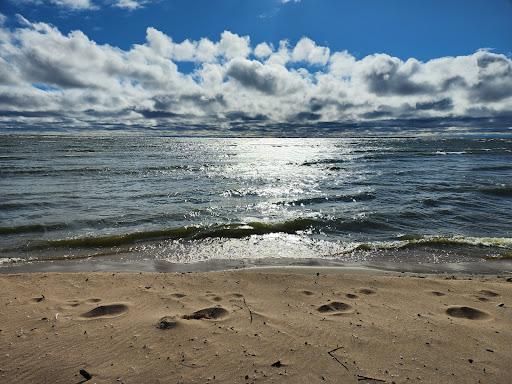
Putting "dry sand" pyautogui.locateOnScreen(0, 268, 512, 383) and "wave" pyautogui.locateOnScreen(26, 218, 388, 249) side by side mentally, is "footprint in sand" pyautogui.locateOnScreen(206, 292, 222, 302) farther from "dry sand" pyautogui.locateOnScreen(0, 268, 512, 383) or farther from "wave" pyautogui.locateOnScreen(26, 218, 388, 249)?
"wave" pyautogui.locateOnScreen(26, 218, 388, 249)

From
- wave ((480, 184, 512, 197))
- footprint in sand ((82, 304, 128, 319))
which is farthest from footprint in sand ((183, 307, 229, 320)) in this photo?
wave ((480, 184, 512, 197))

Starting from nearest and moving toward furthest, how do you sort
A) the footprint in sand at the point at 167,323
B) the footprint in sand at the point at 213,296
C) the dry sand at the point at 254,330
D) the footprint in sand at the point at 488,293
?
the dry sand at the point at 254,330 < the footprint in sand at the point at 167,323 < the footprint in sand at the point at 213,296 < the footprint in sand at the point at 488,293

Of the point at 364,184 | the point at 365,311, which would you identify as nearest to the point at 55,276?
the point at 365,311

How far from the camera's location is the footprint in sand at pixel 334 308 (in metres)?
6.12

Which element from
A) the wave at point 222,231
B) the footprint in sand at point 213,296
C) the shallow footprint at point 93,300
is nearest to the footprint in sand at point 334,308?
the footprint in sand at point 213,296

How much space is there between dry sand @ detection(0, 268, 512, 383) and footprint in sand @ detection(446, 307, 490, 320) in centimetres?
2

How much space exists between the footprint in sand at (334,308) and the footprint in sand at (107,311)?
350 cm

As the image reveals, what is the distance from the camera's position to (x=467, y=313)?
20.2ft

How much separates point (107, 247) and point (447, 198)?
707 inches

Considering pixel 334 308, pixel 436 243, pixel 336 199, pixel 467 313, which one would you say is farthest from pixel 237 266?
pixel 336 199

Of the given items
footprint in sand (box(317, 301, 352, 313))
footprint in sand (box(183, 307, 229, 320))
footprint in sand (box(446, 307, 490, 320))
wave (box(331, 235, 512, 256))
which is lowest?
wave (box(331, 235, 512, 256))

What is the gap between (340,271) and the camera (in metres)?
9.02

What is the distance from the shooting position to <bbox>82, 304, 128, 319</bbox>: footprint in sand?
5890 mm

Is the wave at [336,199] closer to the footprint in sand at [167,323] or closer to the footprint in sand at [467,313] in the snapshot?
the footprint in sand at [467,313]
